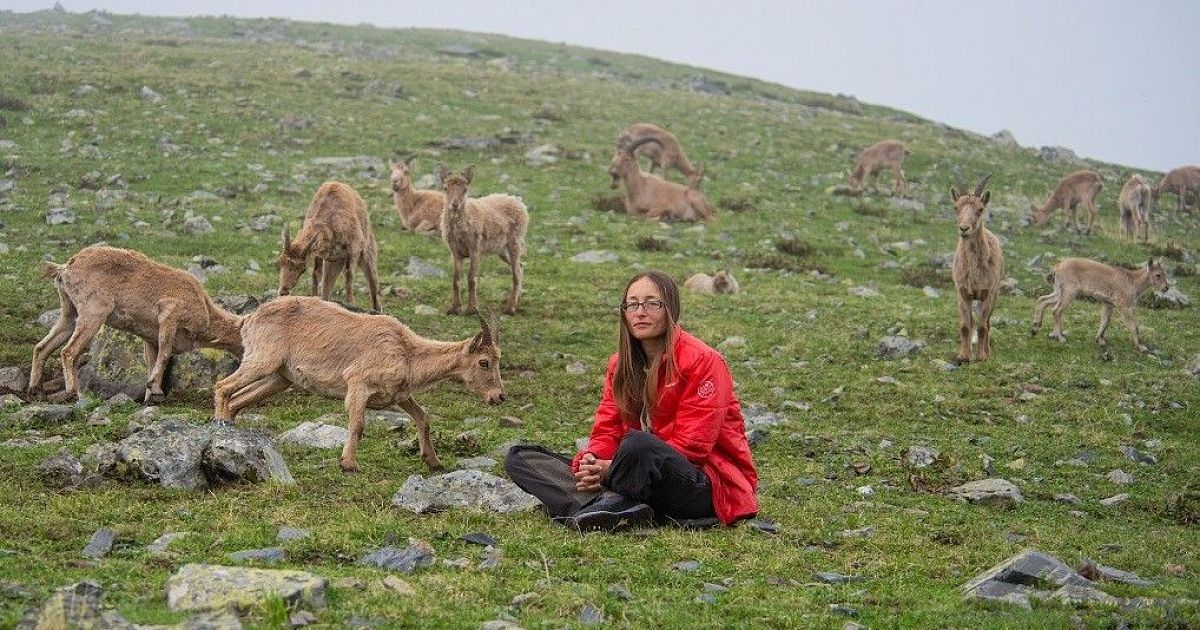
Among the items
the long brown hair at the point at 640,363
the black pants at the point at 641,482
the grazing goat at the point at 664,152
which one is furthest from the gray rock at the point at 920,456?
the grazing goat at the point at 664,152

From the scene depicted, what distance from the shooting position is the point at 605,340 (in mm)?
14992

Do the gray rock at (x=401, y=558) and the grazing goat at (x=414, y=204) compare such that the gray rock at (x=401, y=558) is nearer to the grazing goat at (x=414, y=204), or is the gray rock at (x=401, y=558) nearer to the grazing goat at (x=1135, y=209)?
the grazing goat at (x=414, y=204)

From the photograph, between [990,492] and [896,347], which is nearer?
[990,492]

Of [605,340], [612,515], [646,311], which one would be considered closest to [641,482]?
[612,515]

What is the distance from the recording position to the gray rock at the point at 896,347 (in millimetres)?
14742

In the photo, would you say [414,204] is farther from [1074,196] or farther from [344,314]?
[1074,196]

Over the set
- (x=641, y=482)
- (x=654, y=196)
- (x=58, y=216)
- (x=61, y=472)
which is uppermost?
(x=654, y=196)

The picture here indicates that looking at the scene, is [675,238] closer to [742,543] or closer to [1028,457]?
[1028,457]

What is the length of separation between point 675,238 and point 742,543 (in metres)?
15.5

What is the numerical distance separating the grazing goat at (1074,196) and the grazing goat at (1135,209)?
0.69 metres

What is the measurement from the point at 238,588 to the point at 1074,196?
2689cm

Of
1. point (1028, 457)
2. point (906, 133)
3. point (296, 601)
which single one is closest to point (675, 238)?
point (1028, 457)

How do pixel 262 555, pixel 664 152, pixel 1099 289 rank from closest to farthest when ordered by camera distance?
pixel 262 555 < pixel 1099 289 < pixel 664 152

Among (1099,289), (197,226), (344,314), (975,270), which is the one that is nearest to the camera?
(344,314)
